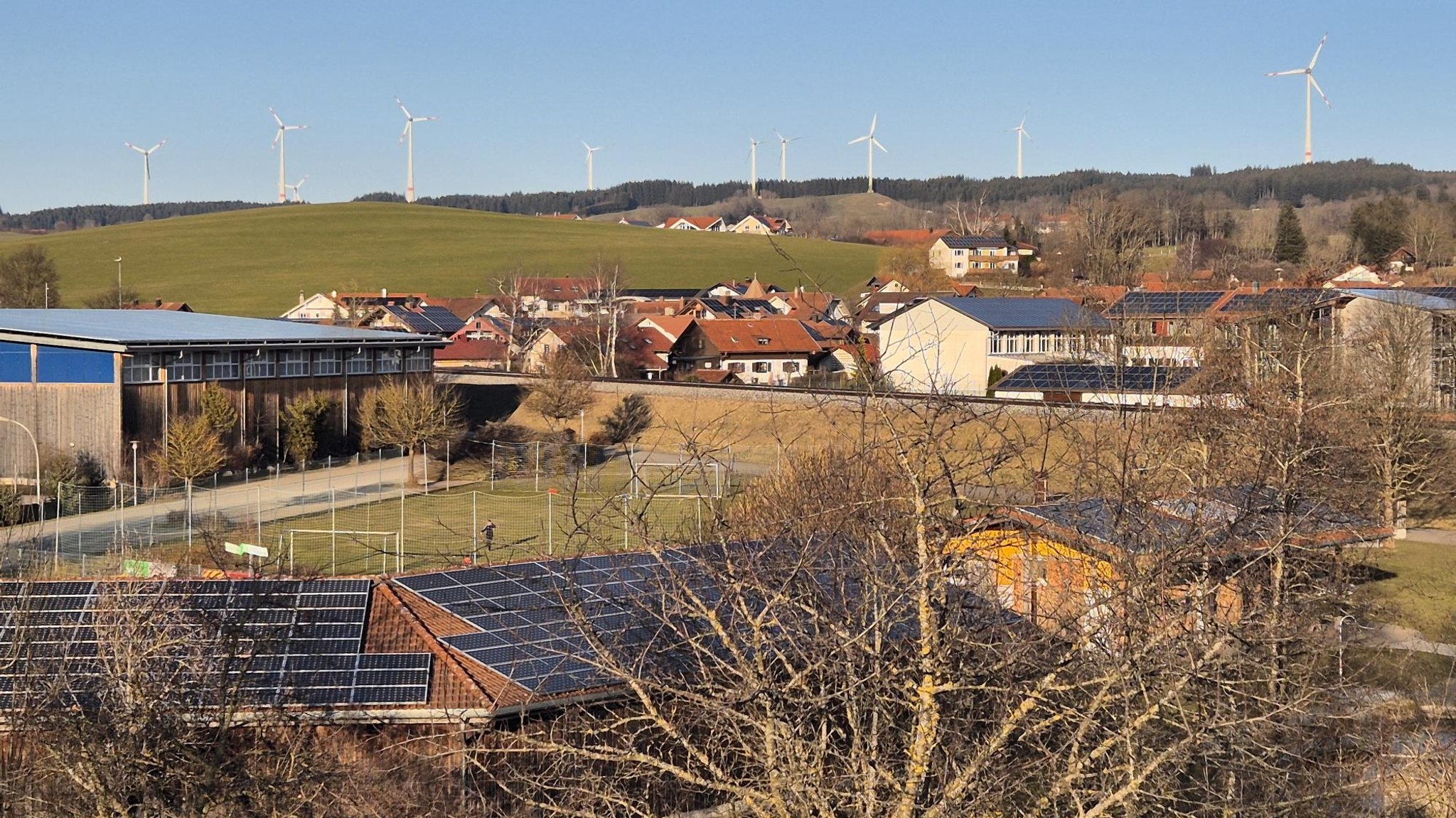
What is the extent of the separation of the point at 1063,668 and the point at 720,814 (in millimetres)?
1868

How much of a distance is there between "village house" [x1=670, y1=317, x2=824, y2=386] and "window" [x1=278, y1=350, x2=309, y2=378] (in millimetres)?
16891

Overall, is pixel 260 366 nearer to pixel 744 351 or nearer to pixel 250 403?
pixel 250 403

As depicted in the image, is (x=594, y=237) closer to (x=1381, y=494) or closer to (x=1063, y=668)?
(x=1381, y=494)

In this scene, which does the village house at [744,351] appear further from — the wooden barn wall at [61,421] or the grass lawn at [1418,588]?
the grass lawn at [1418,588]

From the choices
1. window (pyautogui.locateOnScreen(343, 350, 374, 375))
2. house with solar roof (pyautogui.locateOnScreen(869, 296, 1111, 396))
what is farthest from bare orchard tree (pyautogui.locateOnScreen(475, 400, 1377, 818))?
house with solar roof (pyautogui.locateOnScreen(869, 296, 1111, 396))

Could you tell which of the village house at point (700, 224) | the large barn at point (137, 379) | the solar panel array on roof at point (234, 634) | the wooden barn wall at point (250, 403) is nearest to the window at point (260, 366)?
the large barn at point (137, 379)

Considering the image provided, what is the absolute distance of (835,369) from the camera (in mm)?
50750

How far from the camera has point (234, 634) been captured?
25.4ft

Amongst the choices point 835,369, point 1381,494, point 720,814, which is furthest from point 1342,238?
point 720,814

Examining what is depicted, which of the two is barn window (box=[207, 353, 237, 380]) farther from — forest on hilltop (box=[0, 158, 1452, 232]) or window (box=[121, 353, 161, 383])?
forest on hilltop (box=[0, 158, 1452, 232])

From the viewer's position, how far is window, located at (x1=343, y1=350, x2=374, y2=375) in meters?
36.2

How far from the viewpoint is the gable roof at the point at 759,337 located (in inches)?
1983

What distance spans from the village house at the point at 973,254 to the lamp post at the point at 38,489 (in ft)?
204

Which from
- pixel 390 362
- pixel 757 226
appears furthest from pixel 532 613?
pixel 757 226
